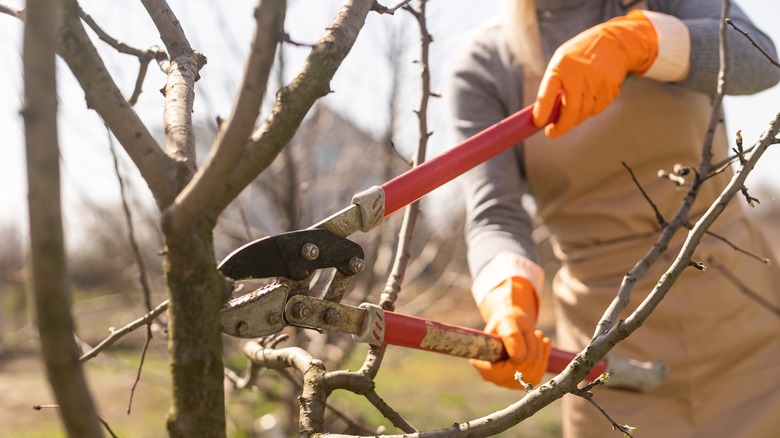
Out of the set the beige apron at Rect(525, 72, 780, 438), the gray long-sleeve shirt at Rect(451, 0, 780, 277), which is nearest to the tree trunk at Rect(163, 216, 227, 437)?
the gray long-sleeve shirt at Rect(451, 0, 780, 277)

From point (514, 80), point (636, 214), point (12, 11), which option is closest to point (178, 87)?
point (12, 11)

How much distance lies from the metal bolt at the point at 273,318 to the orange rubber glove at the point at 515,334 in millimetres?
654

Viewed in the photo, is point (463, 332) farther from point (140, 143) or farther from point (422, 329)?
point (140, 143)

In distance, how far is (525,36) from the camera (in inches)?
89.4

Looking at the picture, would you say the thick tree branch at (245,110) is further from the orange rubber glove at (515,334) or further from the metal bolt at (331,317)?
the orange rubber glove at (515,334)

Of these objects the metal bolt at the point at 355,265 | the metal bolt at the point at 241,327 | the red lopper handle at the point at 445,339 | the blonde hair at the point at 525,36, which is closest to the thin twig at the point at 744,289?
the red lopper handle at the point at 445,339

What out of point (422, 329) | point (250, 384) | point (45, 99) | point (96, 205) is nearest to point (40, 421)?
point (96, 205)

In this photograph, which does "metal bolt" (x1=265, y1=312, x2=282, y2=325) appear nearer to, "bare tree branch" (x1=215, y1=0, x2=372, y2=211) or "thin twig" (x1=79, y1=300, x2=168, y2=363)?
"thin twig" (x1=79, y1=300, x2=168, y2=363)

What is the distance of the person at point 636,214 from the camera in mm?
2059

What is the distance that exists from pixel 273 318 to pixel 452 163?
1.64 feet

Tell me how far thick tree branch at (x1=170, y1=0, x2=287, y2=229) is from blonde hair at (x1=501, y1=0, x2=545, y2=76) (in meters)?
1.57

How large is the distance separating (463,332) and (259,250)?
1.85 feet

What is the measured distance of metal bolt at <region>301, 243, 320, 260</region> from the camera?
4.48 feet

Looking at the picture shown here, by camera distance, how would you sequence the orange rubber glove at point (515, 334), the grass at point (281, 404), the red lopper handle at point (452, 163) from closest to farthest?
the red lopper handle at point (452, 163), the orange rubber glove at point (515, 334), the grass at point (281, 404)
